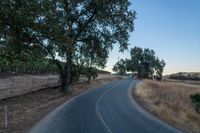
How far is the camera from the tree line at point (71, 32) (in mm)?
31797

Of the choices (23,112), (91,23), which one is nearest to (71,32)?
(91,23)

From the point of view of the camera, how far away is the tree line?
104 feet

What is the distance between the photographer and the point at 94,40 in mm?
44500

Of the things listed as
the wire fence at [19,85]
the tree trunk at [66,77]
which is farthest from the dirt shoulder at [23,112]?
the tree trunk at [66,77]

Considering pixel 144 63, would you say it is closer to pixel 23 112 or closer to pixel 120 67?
pixel 120 67

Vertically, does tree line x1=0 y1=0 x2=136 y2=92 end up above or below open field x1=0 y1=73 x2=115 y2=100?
above

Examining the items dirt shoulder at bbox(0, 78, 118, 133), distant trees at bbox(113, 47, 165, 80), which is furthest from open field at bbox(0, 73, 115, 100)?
distant trees at bbox(113, 47, 165, 80)

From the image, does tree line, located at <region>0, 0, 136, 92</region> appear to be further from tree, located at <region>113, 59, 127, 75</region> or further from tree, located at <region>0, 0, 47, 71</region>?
tree, located at <region>113, 59, 127, 75</region>

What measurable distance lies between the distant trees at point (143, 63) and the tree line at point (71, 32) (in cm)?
10862

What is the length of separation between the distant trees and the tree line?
10862 centimetres

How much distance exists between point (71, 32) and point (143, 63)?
122 m

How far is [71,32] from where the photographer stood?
1647 inches

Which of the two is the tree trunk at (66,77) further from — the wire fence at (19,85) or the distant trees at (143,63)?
the distant trees at (143,63)

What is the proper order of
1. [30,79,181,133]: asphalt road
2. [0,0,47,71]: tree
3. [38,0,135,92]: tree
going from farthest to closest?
[38,0,135,92]: tree, [0,0,47,71]: tree, [30,79,181,133]: asphalt road
